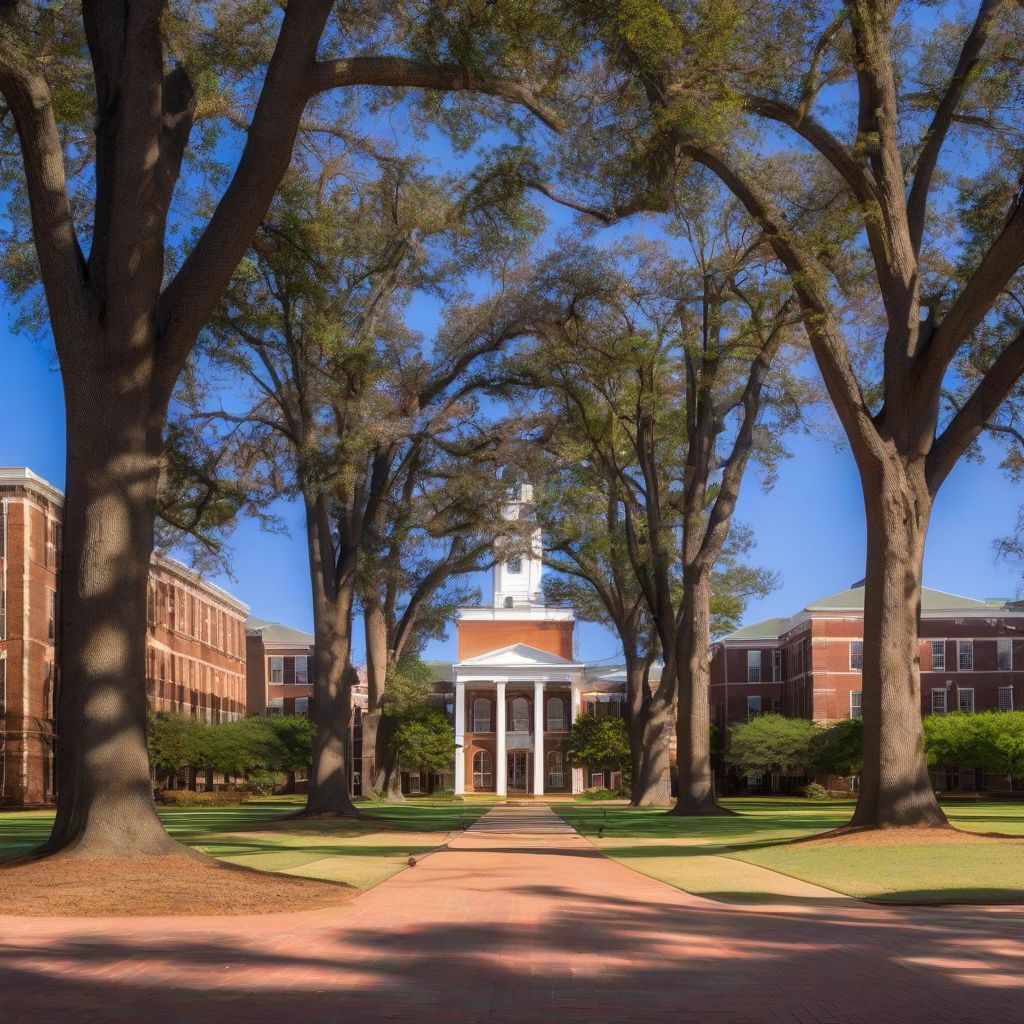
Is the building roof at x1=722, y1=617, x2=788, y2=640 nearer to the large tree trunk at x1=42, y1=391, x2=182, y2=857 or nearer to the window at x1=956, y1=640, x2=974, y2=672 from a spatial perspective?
the window at x1=956, y1=640, x2=974, y2=672

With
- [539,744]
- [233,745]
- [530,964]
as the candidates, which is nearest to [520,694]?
[539,744]

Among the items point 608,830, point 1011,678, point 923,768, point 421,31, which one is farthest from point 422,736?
point 421,31

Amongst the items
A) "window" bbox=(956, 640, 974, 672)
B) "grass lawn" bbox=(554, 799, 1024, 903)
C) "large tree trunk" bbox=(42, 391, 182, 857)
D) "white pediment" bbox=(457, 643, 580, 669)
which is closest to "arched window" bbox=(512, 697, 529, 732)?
"white pediment" bbox=(457, 643, 580, 669)

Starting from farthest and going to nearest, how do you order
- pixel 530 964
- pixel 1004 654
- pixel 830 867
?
pixel 1004 654, pixel 830 867, pixel 530 964

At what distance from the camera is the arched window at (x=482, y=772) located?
85.7m

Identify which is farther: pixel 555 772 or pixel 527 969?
pixel 555 772

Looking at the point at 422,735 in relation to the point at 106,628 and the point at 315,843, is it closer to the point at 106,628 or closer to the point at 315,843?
the point at 315,843

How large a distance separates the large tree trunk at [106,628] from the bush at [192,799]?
4451 centimetres

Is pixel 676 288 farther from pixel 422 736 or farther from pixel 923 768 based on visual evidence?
pixel 422 736

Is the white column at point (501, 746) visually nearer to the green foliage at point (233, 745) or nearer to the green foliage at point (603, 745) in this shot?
the green foliage at point (603, 745)

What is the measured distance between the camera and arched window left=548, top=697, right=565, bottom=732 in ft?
286

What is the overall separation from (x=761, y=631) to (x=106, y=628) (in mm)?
76557

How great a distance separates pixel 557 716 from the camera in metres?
87.2

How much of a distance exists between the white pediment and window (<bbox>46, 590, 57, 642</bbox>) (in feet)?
99.5
